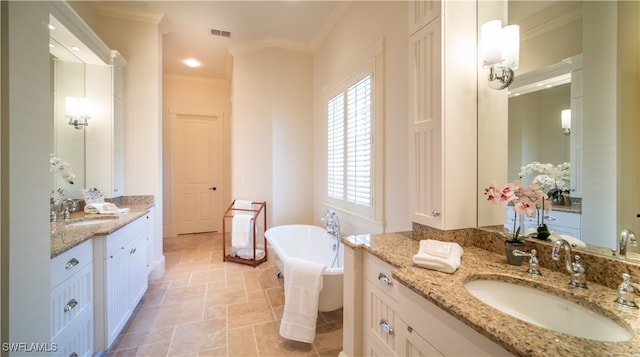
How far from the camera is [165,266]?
3.41 meters

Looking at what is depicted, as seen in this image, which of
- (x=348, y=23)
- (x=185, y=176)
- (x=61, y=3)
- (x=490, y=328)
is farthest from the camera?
(x=185, y=176)

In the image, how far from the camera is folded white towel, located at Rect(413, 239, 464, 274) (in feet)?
3.62

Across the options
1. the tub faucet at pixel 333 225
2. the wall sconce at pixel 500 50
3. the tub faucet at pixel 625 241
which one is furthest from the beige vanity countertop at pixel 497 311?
the tub faucet at pixel 333 225

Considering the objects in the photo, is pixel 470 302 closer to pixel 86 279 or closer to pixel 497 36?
pixel 497 36

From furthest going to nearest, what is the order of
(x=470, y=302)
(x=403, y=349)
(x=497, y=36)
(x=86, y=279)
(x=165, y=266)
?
(x=165, y=266), (x=86, y=279), (x=497, y=36), (x=403, y=349), (x=470, y=302)

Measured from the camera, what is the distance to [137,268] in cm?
235

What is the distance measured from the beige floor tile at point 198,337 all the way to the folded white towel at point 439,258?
1695 millimetres

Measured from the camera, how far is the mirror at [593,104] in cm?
100

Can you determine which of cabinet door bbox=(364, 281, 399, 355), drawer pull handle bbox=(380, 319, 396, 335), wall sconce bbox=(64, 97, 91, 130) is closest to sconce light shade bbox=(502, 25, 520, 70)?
cabinet door bbox=(364, 281, 399, 355)

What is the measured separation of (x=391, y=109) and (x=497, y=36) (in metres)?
0.90

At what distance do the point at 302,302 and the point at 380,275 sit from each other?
0.80m

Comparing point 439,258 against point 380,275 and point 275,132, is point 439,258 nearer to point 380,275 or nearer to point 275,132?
point 380,275

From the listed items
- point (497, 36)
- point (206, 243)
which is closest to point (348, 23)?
point (497, 36)

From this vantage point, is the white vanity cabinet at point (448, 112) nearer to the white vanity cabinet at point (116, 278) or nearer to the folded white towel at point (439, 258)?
the folded white towel at point (439, 258)
